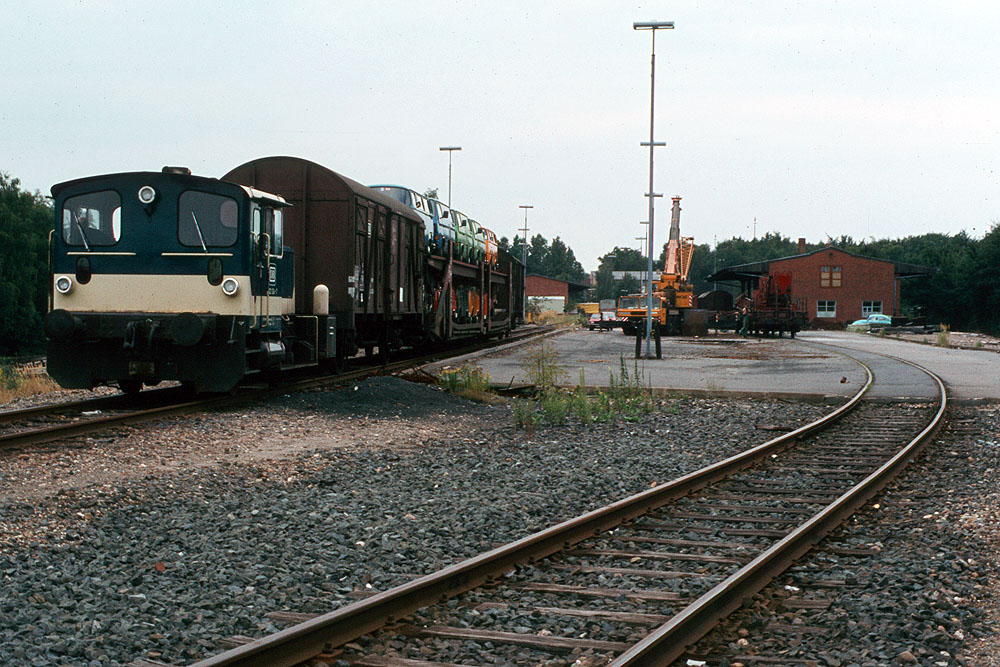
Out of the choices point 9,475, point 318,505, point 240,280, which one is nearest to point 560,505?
point 318,505

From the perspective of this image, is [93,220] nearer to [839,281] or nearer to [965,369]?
[965,369]

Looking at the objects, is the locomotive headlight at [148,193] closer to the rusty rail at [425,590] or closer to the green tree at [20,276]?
the rusty rail at [425,590]

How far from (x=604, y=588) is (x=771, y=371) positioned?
18226 mm

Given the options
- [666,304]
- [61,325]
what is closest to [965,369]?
[61,325]

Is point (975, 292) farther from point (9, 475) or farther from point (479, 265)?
point (9, 475)

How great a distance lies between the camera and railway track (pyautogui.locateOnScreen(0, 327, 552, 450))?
30.8ft

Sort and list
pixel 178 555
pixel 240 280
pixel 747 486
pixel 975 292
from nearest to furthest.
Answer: pixel 178 555 < pixel 747 486 < pixel 240 280 < pixel 975 292

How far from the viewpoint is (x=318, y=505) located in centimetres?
689

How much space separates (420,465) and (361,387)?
5.47m

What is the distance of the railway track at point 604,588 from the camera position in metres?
4.03

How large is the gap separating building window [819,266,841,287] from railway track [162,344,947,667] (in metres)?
72.2

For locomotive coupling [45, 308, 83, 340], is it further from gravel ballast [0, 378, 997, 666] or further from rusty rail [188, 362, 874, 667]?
rusty rail [188, 362, 874, 667]

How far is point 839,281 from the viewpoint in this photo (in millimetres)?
76062

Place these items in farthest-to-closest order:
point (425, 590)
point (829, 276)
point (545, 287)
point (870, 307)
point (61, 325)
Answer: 1. point (545, 287)
2. point (829, 276)
3. point (870, 307)
4. point (61, 325)
5. point (425, 590)
